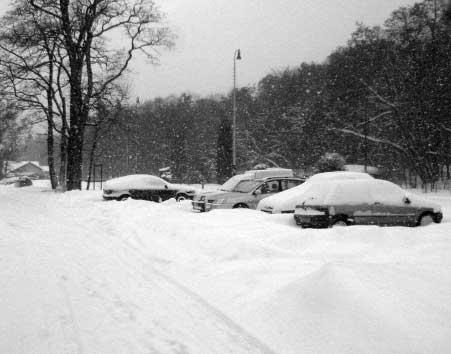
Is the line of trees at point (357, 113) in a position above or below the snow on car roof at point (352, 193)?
above

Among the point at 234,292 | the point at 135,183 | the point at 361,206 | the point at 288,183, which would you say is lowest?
the point at 234,292

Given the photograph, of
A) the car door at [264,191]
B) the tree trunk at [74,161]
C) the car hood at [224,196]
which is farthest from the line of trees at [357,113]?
the car door at [264,191]

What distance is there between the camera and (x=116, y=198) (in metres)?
19.8

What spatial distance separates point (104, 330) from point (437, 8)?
Result: 41.6m

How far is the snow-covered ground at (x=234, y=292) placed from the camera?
161 inches

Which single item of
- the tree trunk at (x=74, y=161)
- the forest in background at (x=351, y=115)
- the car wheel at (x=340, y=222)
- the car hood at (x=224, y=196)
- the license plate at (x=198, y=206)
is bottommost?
the car wheel at (x=340, y=222)

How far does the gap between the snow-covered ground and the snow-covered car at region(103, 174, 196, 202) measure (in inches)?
411

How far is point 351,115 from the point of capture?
4362 cm

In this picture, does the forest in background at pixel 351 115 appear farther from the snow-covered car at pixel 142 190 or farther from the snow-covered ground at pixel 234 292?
the snow-covered ground at pixel 234 292

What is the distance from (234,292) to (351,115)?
4093 centimetres

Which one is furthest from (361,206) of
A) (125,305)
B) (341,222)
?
(125,305)

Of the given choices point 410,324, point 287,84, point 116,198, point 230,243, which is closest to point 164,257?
point 230,243

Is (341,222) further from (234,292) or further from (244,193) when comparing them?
(234,292)

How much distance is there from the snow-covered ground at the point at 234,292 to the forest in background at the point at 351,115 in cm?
2128
